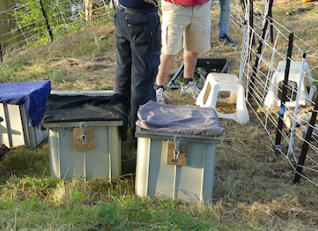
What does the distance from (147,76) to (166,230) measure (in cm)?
127

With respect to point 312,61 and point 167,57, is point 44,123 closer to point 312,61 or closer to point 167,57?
point 167,57

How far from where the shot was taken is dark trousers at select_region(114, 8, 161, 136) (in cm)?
305

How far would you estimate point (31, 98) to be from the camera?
3371mm

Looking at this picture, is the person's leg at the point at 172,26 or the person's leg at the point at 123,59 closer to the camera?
the person's leg at the point at 123,59

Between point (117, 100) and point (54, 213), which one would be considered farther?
point (117, 100)

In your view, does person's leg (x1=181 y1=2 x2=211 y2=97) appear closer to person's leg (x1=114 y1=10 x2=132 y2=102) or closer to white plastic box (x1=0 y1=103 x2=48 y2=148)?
person's leg (x1=114 y1=10 x2=132 y2=102)

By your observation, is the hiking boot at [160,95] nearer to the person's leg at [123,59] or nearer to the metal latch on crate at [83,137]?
the person's leg at [123,59]

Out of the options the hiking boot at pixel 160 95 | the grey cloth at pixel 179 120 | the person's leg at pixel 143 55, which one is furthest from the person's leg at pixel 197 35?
the grey cloth at pixel 179 120

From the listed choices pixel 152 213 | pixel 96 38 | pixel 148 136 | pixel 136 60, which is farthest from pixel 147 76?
pixel 96 38

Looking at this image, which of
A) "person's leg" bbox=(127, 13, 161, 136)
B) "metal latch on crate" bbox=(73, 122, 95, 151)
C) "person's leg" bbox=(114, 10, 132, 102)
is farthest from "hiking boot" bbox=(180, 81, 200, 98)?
"metal latch on crate" bbox=(73, 122, 95, 151)

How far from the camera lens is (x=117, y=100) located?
3.26 metres

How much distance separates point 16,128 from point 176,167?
1.56 metres

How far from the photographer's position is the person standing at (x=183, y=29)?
4234 millimetres

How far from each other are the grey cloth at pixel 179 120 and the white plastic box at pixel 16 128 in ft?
3.77
